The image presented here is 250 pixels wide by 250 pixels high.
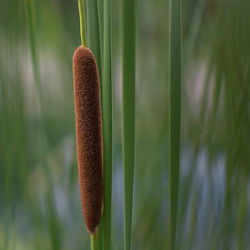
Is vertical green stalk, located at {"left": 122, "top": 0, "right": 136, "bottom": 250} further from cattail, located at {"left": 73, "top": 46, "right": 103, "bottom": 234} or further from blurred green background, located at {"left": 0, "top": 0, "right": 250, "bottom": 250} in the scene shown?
blurred green background, located at {"left": 0, "top": 0, "right": 250, "bottom": 250}

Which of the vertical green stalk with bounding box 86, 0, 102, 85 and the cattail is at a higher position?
the vertical green stalk with bounding box 86, 0, 102, 85

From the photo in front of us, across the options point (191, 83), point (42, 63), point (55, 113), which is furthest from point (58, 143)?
point (191, 83)

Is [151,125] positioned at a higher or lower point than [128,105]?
lower

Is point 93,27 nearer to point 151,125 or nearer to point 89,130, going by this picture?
point 89,130

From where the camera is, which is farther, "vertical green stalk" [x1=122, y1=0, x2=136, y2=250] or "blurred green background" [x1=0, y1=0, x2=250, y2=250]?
"blurred green background" [x1=0, y1=0, x2=250, y2=250]

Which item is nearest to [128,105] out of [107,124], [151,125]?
[107,124]

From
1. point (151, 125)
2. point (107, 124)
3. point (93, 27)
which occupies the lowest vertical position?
point (151, 125)

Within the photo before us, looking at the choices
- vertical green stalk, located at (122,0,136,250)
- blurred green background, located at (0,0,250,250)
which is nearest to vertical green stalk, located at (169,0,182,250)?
vertical green stalk, located at (122,0,136,250)
